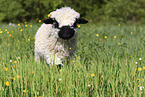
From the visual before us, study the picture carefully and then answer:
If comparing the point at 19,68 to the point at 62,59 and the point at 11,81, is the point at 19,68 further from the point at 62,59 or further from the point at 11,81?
the point at 62,59

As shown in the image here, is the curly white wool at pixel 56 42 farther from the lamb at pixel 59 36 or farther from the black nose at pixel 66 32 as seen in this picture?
the black nose at pixel 66 32

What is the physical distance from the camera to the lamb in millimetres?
4051

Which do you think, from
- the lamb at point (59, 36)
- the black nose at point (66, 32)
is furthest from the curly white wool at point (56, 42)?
the black nose at point (66, 32)

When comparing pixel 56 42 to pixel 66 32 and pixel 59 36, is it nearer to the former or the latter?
pixel 59 36

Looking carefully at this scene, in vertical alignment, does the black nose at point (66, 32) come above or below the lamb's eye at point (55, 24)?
below

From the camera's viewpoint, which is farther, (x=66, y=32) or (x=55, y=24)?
(x=55, y=24)

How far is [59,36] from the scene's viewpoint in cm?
413

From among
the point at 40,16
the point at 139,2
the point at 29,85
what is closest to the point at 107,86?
the point at 29,85

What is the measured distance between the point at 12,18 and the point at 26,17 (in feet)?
2.92

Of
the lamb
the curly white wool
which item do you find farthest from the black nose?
the curly white wool

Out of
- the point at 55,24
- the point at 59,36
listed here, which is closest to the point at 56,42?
the point at 59,36

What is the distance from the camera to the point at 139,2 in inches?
526

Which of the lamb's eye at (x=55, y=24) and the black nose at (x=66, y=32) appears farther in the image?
the lamb's eye at (x=55, y=24)

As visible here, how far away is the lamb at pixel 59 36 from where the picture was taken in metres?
4.05
